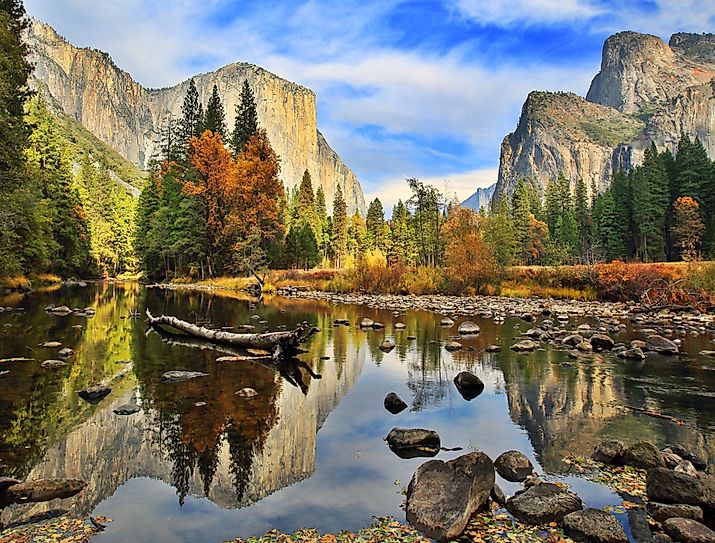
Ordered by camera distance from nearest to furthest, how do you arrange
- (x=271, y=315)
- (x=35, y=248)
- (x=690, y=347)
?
(x=690, y=347) < (x=271, y=315) < (x=35, y=248)

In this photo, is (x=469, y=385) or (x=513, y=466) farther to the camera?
(x=469, y=385)

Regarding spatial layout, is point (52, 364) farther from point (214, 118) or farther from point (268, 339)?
point (214, 118)

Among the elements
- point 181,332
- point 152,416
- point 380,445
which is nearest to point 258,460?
point 380,445

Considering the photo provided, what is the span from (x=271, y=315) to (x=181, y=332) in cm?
567

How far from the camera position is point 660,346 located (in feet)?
48.2

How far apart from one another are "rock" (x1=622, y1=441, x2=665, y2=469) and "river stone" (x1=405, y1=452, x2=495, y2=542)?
232 centimetres

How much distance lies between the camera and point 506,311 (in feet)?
85.7

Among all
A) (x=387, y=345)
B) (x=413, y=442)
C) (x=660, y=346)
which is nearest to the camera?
(x=413, y=442)

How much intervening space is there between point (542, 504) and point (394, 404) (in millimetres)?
4418

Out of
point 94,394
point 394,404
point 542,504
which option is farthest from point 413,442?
point 94,394

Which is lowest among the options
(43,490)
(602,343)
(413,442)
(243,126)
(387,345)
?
(413,442)

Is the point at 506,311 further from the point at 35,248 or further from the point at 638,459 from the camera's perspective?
the point at 35,248

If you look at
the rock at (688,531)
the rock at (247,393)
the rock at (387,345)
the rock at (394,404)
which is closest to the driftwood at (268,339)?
the rock at (387,345)

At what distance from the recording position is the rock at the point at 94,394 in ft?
30.2
